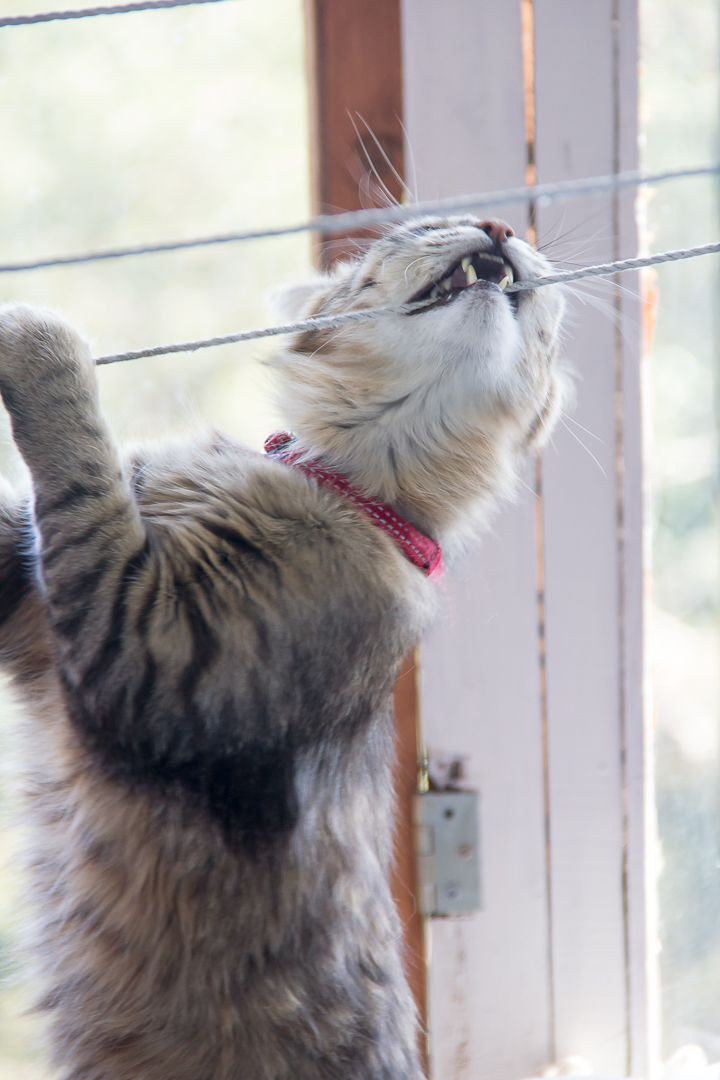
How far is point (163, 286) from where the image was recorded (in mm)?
1622

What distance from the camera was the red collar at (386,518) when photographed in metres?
1.17

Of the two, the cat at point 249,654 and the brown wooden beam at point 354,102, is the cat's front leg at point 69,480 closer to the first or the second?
the cat at point 249,654

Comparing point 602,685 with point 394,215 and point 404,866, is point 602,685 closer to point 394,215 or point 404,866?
point 404,866

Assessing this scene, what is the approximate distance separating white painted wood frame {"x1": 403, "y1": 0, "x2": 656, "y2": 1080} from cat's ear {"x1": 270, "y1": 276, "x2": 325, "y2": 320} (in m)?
0.31

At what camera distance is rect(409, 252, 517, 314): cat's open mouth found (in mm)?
1192

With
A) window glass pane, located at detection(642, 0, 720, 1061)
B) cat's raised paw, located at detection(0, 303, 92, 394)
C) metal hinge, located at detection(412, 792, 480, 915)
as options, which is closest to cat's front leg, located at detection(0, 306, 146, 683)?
cat's raised paw, located at detection(0, 303, 92, 394)

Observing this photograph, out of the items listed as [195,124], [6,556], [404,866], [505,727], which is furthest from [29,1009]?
[195,124]

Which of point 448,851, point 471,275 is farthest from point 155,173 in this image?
point 448,851

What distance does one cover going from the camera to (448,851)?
5.57 ft

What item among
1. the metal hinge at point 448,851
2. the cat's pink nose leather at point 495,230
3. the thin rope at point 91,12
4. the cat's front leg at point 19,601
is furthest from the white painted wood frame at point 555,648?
the thin rope at point 91,12

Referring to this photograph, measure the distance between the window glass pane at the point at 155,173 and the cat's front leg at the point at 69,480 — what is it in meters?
0.50

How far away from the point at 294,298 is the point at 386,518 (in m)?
0.50

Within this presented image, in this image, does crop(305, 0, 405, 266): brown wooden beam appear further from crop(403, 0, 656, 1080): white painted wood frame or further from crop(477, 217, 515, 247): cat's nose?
crop(477, 217, 515, 247): cat's nose

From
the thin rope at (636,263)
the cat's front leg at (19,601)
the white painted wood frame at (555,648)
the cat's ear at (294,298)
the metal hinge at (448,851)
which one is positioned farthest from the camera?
the metal hinge at (448,851)
